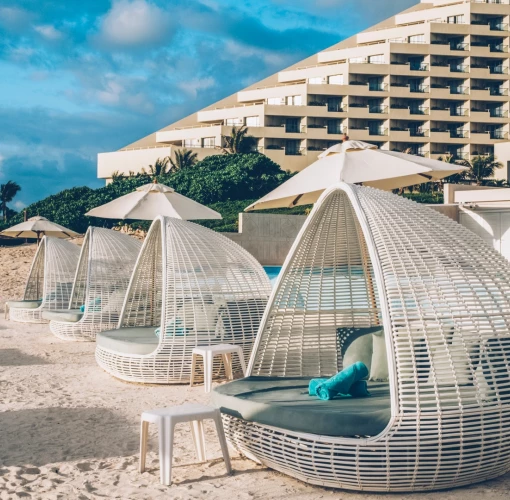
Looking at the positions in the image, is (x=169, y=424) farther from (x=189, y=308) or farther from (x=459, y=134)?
(x=459, y=134)

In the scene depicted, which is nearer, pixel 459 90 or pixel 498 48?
pixel 459 90

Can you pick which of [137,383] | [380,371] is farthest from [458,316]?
[137,383]

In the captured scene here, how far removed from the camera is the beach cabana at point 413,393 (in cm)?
393

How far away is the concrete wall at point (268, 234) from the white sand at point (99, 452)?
1899cm

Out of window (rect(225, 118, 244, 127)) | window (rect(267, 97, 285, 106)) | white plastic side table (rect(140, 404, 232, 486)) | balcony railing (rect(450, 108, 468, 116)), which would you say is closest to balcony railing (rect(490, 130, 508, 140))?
balcony railing (rect(450, 108, 468, 116))

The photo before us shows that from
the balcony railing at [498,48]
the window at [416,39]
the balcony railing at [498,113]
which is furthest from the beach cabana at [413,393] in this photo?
the balcony railing at [498,48]

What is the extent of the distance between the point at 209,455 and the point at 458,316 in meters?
2.04

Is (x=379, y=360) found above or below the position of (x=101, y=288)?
below

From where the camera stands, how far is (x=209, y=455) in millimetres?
4941

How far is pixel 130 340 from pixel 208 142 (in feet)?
142

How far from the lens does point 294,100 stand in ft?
171

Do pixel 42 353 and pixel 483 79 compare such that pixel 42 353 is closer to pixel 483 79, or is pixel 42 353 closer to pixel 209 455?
pixel 209 455

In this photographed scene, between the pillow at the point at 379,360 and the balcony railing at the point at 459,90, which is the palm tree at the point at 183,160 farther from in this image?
the pillow at the point at 379,360

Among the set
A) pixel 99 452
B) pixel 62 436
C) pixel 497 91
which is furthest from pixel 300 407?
pixel 497 91
